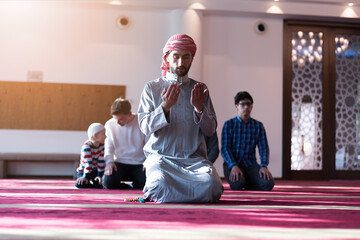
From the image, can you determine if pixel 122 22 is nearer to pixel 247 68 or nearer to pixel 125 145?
pixel 247 68

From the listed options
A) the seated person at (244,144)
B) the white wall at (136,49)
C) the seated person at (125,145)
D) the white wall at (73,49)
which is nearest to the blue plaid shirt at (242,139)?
the seated person at (244,144)

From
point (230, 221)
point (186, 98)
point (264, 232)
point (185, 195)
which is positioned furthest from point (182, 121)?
point (264, 232)

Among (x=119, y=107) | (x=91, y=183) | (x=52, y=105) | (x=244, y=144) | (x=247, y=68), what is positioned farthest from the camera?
(x=247, y=68)

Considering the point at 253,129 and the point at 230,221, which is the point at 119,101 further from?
the point at 230,221

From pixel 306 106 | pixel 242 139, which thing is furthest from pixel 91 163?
pixel 306 106

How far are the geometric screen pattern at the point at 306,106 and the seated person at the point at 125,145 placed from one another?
10.5 ft

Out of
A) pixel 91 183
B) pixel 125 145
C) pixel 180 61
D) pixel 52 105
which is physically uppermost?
pixel 180 61

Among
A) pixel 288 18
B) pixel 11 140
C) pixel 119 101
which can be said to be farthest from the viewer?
pixel 288 18

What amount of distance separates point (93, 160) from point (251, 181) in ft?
4.87

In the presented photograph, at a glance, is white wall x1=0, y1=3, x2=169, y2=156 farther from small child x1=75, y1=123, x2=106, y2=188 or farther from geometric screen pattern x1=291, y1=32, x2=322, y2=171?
small child x1=75, y1=123, x2=106, y2=188

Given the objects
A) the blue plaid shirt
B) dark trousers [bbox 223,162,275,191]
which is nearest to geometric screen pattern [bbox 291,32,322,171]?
the blue plaid shirt

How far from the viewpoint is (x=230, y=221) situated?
6.70ft

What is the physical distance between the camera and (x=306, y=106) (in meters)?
6.69

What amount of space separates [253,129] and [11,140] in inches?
137
